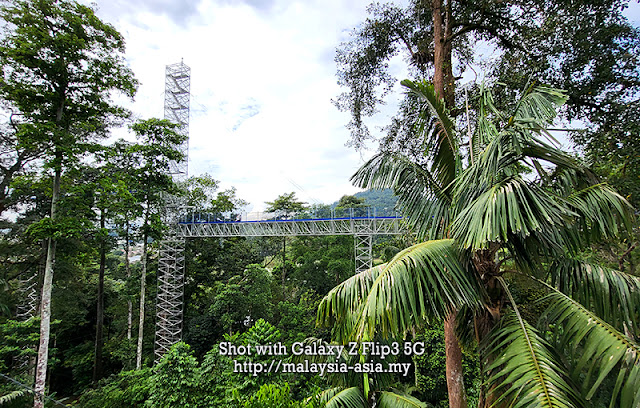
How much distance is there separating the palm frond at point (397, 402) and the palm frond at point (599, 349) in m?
1.82

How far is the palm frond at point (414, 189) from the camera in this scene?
2793mm

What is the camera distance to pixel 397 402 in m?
3.18

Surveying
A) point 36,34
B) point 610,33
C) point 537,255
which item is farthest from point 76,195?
point 610,33

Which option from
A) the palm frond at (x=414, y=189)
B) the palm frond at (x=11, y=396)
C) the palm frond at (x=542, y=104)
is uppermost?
the palm frond at (x=542, y=104)

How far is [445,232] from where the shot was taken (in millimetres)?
2670

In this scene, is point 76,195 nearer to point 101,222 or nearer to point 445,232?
point 101,222

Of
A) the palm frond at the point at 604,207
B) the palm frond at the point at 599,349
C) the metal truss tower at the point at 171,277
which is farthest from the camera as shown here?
the metal truss tower at the point at 171,277

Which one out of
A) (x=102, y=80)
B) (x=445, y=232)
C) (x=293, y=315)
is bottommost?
(x=293, y=315)

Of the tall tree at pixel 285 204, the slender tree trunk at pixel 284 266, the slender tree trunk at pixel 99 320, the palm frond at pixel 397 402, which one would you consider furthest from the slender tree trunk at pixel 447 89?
the tall tree at pixel 285 204

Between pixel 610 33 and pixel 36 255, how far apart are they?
1558 centimetres

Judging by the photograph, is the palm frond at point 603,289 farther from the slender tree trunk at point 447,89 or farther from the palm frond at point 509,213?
the slender tree trunk at point 447,89

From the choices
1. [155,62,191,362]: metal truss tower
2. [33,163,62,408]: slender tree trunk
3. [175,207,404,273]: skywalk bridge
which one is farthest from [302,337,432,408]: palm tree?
[155,62,191,362]: metal truss tower

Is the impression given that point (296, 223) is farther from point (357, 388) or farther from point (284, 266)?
point (357, 388)

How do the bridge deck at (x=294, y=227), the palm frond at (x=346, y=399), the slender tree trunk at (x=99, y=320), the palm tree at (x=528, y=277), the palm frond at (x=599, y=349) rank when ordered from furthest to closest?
the slender tree trunk at (x=99, y=320), the bridge deck at (x=294, y=227), the palm frond at (x=346, y=399), the palm tree at (x=528, y=277), the palm frond at (x=599, y=349)
